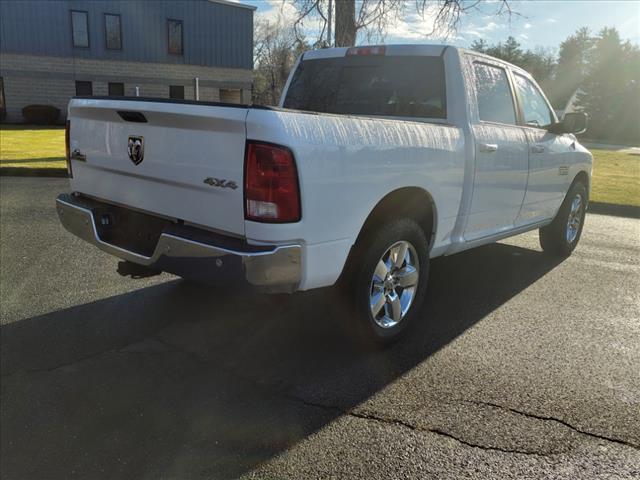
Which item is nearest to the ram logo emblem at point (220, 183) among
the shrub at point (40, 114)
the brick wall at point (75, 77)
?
the brick wall at point (75, 77)

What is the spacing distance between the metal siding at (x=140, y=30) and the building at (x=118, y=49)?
0.05 metres

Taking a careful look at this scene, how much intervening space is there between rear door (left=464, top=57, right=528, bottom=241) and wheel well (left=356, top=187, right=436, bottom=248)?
0.46 meters

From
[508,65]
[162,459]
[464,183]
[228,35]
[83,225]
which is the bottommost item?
[162,459]

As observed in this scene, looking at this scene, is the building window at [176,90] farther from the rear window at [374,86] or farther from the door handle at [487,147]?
the door handle at [487,147]

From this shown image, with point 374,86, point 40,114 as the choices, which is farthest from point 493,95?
point 40,114

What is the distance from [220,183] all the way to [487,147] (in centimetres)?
229

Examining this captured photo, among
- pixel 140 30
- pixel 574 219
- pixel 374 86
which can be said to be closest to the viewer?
pixel 374 86

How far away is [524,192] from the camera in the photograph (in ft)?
16.3

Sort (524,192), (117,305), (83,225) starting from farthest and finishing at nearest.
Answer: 1. (524,192)
2. (117,305)
3. (83,225)

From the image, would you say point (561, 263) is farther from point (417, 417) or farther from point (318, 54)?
point (417, 417)

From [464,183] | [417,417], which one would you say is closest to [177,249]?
[417,417]

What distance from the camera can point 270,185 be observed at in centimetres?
277

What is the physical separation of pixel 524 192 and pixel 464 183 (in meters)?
1.15

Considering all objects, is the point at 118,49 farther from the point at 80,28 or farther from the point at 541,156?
the point at 541,156
